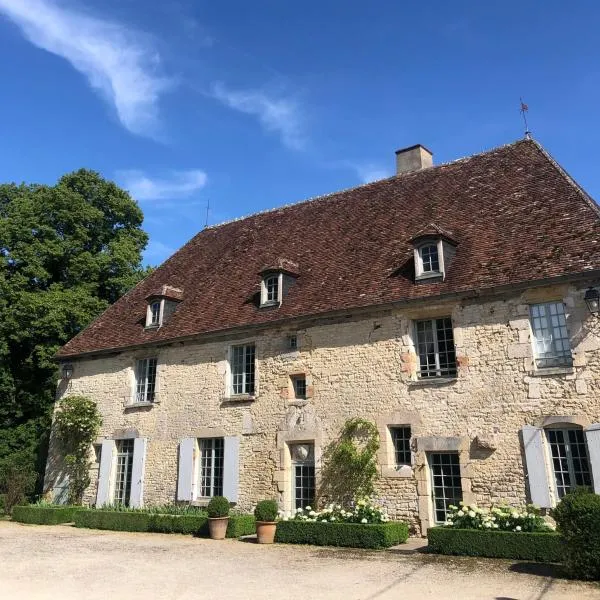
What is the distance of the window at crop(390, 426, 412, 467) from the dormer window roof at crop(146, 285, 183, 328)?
735 cm

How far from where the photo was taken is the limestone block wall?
9.84m

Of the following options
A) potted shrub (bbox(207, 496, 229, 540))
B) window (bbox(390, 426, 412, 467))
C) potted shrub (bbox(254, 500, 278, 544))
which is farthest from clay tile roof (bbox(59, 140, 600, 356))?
potted shrub (bbox(254, 500, 278, 544))

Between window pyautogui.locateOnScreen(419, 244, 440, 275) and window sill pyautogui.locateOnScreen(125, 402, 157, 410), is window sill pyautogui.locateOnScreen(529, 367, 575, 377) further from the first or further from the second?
window sill pyautogui.locateOnScreen(125, 402, 157, 410)

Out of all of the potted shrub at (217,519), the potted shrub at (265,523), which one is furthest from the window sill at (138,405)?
the potted shrub at (265,523)

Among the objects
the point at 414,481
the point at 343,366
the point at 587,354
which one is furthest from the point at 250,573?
the point at 587,354

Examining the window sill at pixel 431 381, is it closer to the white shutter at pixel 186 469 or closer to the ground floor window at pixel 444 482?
the ground floor window at pixel 444 482

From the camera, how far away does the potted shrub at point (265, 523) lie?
10.3 m

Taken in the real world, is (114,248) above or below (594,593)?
above

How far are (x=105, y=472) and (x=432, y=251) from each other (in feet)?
34.0

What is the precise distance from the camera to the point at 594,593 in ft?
19.9

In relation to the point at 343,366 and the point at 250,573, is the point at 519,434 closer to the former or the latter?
the point at 343,366

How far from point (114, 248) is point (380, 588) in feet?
56.4

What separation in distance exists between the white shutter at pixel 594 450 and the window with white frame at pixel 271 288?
7.23 metres

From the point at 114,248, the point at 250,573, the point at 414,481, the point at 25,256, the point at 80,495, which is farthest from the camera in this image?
the point at 114,248
